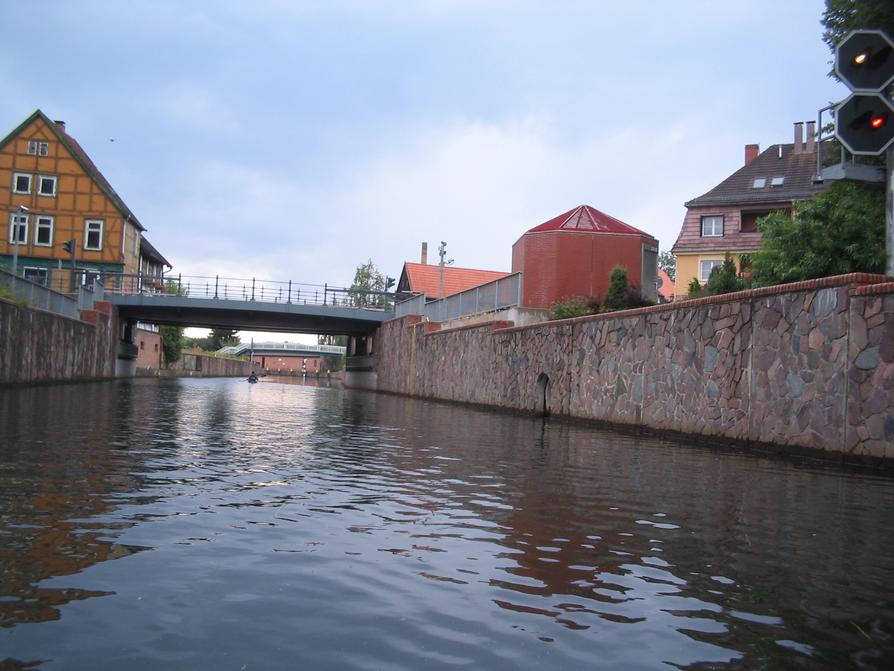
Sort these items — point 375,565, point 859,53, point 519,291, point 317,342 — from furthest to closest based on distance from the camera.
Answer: point 317,342 → point 519,291 → point 859,53 → point 375,565

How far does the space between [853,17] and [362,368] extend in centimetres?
4449

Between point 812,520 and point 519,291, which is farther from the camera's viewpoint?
point 519,291

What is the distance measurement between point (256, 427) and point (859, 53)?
11155mm

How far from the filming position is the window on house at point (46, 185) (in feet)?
177

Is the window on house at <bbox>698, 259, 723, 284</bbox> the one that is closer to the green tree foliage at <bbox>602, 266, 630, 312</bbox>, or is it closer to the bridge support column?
the green tree foliage at <bbox>602, 266, 630, 312</bbox>

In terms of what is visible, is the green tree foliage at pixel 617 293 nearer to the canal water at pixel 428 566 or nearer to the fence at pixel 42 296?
the canal water at pixel 428 566

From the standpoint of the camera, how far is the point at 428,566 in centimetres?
454

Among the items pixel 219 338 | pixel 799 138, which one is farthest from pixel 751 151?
pixel 219 338

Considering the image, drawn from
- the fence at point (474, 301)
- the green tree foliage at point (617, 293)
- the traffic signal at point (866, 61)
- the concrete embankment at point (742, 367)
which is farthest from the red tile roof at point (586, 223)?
the traffic signal at point (866, 61)

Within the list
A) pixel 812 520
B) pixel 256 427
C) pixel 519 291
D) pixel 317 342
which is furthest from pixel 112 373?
pixel 317 342

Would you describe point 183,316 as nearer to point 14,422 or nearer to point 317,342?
point 14,422

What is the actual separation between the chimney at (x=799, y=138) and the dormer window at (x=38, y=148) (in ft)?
157

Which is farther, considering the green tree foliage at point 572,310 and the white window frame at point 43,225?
the white window frame at point 43,225

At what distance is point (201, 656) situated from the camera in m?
3.05
